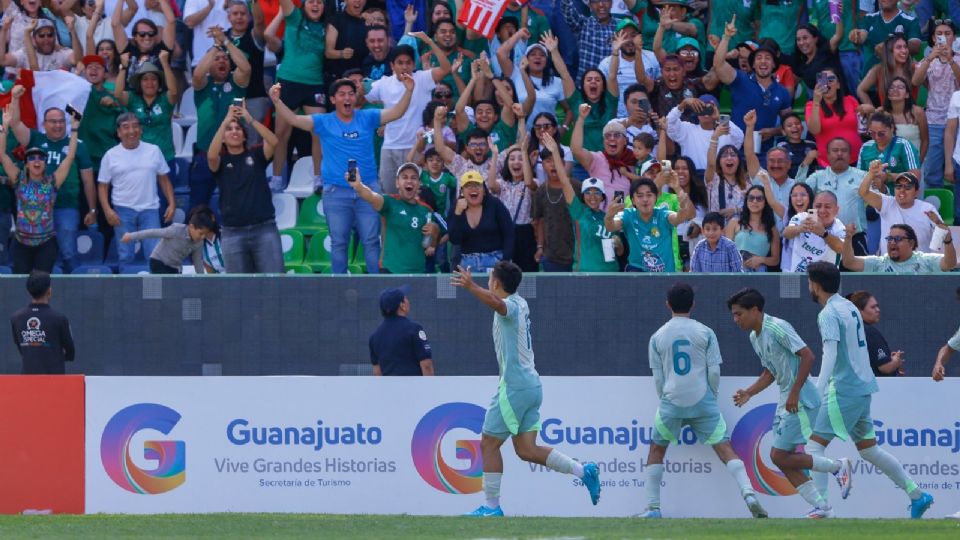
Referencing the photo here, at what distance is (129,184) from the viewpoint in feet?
58.2

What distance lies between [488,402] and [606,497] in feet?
4.04

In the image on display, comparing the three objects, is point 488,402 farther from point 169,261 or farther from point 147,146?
point 147,146

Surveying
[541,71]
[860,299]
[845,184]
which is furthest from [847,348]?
[541,71]

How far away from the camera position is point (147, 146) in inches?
710

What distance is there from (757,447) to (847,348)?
1.28 metres

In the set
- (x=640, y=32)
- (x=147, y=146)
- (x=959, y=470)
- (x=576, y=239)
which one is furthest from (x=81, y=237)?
(x=959, y=470)

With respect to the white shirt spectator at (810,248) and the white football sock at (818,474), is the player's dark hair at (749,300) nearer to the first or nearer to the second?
the white football sock at (818,474)

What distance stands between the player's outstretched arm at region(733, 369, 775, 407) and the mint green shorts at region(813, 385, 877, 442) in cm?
46

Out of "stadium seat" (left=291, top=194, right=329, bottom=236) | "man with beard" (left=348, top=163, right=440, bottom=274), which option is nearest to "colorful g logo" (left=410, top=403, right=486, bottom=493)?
"man with beard" (left=348, top=163, right=440, bottom=274)

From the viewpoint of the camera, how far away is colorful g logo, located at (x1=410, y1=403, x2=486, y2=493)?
1316cm

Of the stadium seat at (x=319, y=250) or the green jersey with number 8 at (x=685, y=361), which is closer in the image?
the green jersey with number 8 at (x=685, y=361)

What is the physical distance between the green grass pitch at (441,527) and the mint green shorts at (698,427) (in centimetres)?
71

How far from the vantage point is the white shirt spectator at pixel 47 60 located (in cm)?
1936

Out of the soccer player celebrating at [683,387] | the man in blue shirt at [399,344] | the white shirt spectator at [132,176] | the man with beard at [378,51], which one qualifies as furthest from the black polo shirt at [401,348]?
the man with beard at [378,51]
